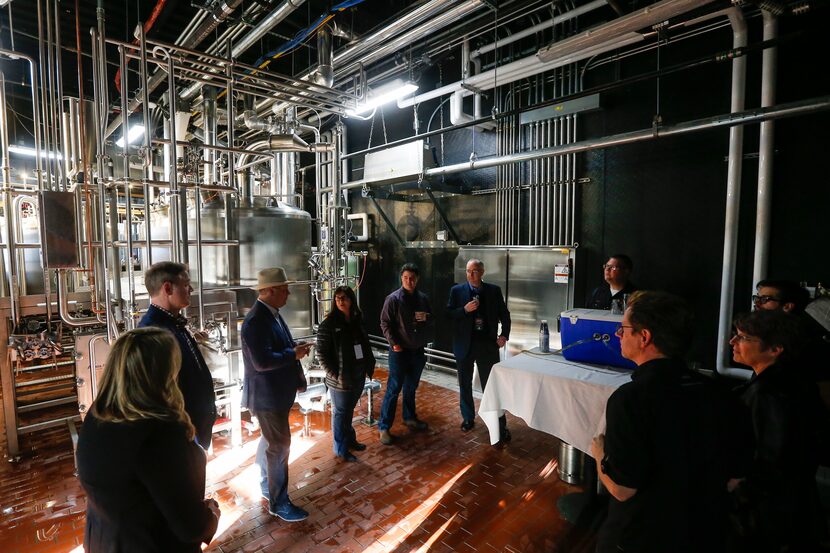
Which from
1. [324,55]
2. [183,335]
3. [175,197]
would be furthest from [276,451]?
[324,55]

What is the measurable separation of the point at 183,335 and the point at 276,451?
1.09 metres

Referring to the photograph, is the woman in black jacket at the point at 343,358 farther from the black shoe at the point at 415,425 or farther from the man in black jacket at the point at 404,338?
the black shoe at the point at 415,425

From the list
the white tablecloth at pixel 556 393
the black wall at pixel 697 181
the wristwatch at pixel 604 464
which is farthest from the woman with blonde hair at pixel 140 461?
the black wall at pixel 697 181

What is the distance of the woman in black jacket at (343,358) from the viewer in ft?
12.2

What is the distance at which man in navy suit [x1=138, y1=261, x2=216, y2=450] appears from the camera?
90.5 inches

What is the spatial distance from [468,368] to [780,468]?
9.54 ft

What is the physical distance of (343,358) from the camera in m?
3.73

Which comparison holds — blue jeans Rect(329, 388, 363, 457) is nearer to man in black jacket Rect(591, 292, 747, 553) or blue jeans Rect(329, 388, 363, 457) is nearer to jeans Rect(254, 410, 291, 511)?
jeans Rect(254, 410, 291, 511)

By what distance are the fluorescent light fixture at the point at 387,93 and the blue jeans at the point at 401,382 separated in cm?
285

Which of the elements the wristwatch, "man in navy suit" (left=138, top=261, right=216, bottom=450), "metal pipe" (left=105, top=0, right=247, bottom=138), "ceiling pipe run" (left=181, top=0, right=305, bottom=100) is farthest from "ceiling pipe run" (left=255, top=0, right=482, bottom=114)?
the wristwatch

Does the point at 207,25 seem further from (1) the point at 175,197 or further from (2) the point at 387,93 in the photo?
(1) the point at 175,197

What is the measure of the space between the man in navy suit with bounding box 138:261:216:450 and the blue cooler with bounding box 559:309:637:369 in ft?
7.90

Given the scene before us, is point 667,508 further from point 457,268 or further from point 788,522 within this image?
point 457,268

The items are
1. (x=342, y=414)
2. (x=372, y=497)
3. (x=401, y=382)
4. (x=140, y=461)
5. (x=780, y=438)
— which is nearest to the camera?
(x=140, y=461)
